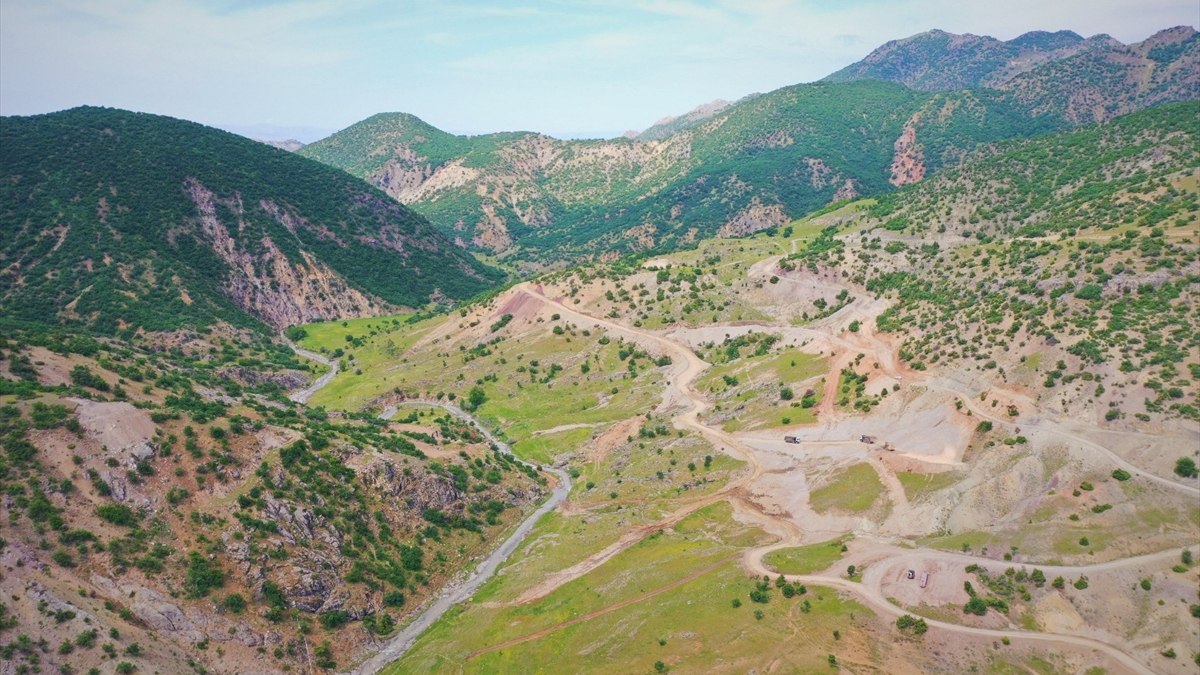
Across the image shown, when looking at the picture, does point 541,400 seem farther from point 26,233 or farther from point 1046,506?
point 26,233

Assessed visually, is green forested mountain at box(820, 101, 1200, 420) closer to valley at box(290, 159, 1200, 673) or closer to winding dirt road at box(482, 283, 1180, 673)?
valley at box(290, 159, 1200, 673)

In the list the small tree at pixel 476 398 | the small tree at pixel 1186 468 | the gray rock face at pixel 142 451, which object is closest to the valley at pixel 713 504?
the small tree at pixel 1186 468

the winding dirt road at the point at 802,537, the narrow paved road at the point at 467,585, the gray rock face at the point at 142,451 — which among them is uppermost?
the gray rock face at the point at 142,451

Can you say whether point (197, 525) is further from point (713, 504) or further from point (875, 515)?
point (875, 515)

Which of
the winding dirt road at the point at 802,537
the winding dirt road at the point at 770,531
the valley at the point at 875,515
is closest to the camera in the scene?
the winding dirt road at the point at 802,537

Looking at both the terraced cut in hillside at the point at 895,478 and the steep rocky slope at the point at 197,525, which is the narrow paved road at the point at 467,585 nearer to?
the steep rocky slope at the point at 197,525

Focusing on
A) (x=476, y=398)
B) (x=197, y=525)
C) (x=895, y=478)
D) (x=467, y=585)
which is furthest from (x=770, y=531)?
(x=476, y=398)

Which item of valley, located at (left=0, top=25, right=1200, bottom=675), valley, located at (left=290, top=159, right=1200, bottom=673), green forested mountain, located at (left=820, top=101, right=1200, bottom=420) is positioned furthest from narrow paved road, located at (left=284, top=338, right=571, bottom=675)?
green forested mountain, located at (left=820, top=101, right=1200, bottom=420)

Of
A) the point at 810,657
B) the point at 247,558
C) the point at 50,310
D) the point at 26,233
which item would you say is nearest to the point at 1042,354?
the point at 810,657
